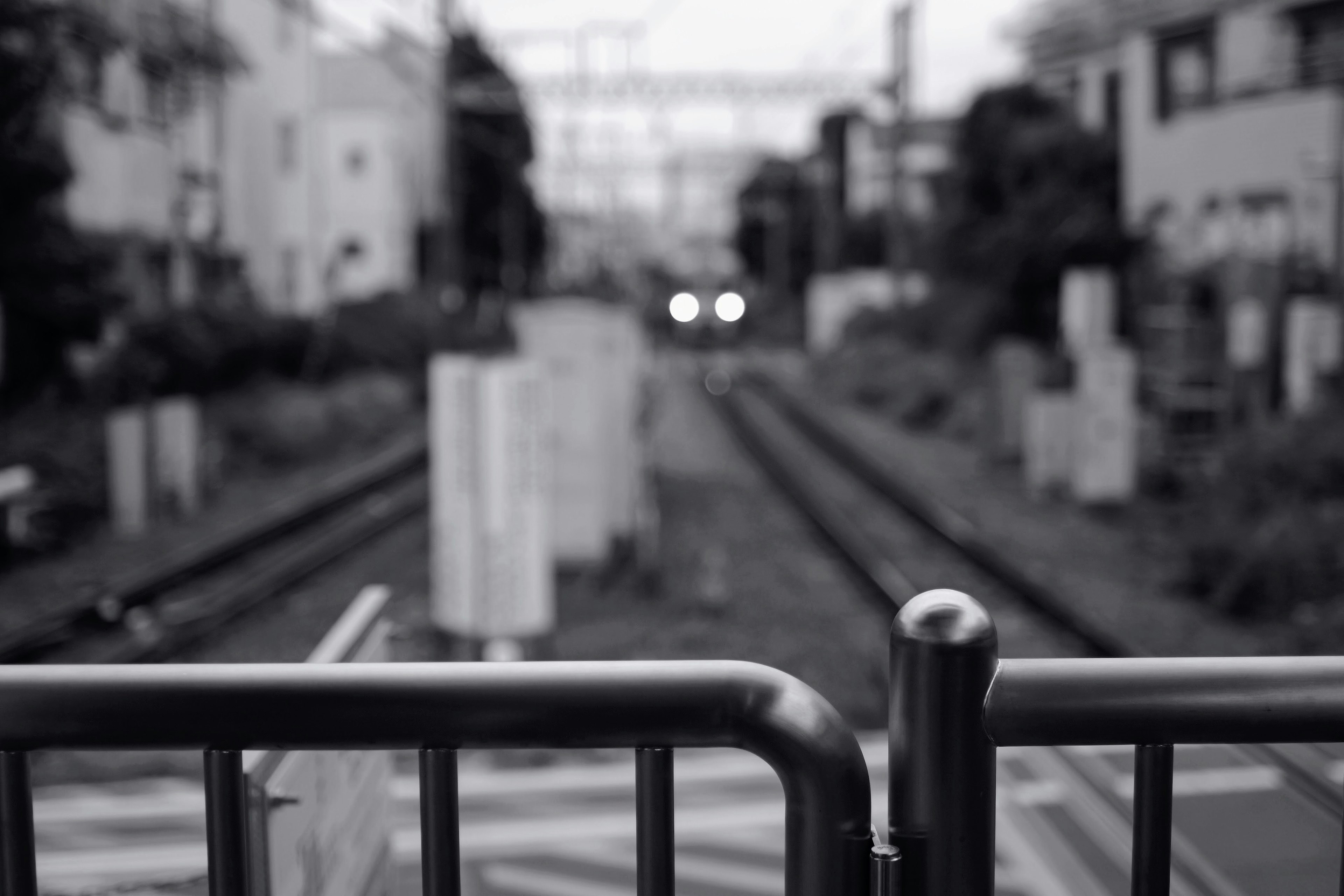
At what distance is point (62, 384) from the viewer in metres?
14.1

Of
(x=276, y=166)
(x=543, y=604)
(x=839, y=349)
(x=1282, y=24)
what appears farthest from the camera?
(x=839, y=349)

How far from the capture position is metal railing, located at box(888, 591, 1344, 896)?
1.29 meters

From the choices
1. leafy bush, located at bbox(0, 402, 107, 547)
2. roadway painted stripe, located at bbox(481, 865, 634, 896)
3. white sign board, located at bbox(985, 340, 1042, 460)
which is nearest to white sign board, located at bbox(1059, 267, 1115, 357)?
white sign board, located at bbox(985, 340, 1042, 460)

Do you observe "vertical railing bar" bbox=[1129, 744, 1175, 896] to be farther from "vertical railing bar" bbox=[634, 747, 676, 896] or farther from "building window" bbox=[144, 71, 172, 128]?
"building window" bbox=[144, 71, 172, 128]

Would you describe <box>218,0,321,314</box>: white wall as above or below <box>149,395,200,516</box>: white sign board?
above

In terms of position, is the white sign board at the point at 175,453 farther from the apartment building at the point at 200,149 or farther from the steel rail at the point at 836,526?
the steel rail at the point at 836,526

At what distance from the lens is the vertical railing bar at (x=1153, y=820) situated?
1383 millimetres

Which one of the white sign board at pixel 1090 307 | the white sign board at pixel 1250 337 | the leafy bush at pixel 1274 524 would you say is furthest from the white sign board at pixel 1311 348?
the white sign board at pixel 1090 307

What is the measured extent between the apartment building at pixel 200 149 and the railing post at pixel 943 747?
13.3m

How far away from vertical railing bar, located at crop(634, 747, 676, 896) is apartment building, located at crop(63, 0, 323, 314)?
13.2 meters

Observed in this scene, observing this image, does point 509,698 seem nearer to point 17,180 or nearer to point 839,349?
point 17,180

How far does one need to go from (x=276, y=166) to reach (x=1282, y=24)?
17983 mm

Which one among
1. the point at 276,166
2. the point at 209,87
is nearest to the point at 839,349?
the point at 276,166

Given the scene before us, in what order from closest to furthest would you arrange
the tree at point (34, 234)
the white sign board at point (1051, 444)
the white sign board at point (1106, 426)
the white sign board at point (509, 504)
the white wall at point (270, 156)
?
the white sign board at point (509, 504)
the white sign board at point (1106, 426)
the white sign board at point (1051, 444)
the tree at point (34, 234)
the white wall at point (270, 156)
